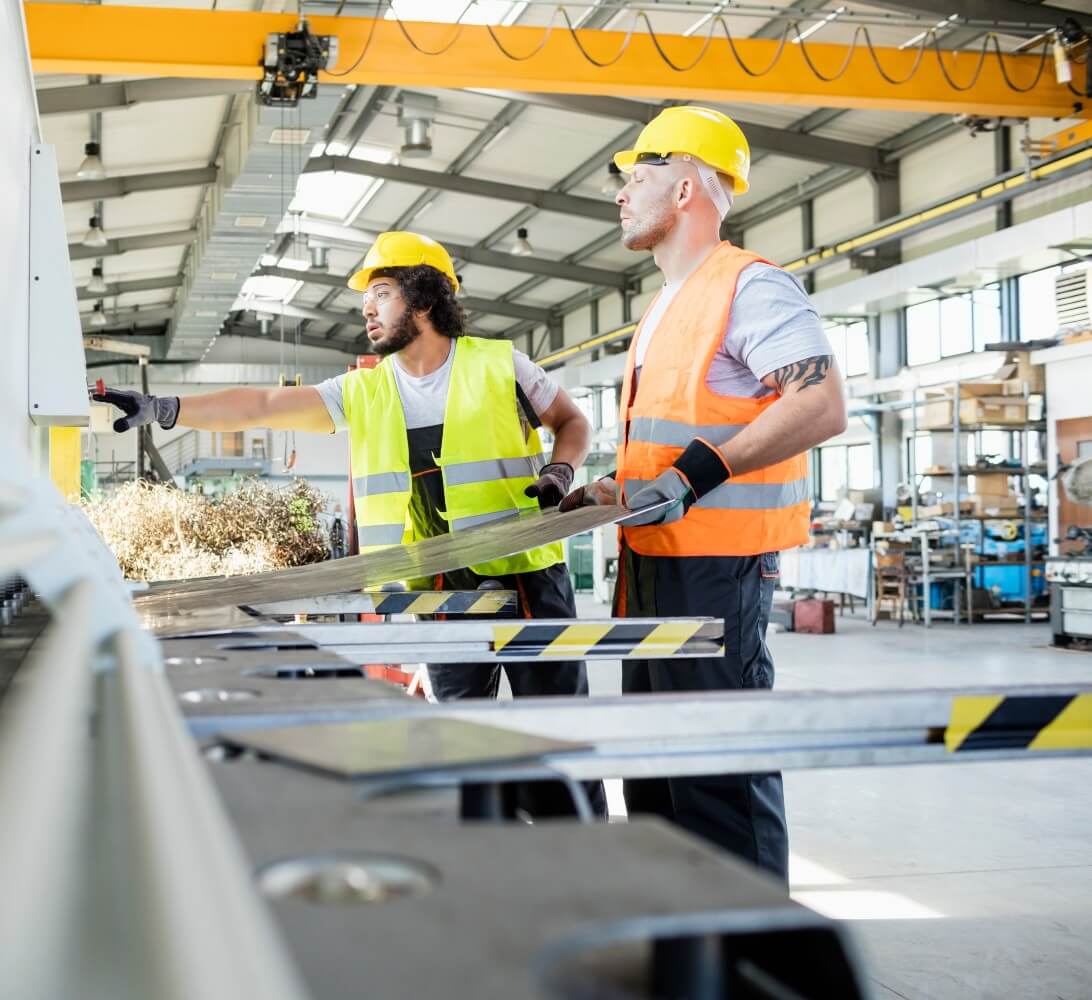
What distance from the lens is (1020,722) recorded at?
3.82 ft

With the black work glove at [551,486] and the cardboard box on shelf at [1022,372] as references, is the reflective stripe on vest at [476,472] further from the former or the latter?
the cardboard box on shelf at [1022,372]

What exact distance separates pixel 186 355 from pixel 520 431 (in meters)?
22.9

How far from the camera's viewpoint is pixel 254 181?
12594 mm

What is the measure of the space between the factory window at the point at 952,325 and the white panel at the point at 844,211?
1.33 meters

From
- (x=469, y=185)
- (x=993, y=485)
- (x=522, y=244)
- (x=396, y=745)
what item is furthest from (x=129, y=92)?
(x=396, y=745)

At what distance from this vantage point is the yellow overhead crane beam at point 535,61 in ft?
26.5

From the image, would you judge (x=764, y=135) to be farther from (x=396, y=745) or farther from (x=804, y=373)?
(x=396, y=745)

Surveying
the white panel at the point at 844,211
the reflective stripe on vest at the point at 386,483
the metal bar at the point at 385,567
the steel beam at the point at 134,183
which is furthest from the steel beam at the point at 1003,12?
the steel beam at the point at 134,183

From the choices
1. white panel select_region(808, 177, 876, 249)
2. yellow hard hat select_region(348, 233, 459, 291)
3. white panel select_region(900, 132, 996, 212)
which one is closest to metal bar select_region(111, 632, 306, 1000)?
yellow hard hat select_region(348, 233, 459, 291)

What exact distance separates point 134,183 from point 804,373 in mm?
13967

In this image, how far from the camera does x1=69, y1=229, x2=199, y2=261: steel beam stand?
58.0ft

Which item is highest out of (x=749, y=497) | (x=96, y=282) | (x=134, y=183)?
(x=134, y=183)

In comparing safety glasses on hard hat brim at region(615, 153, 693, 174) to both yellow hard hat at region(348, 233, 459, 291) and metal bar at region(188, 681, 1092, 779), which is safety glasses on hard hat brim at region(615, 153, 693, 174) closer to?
yellow hard hat at region(348, 233, 459, 291)

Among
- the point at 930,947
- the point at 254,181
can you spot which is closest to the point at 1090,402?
the point at 254,181
